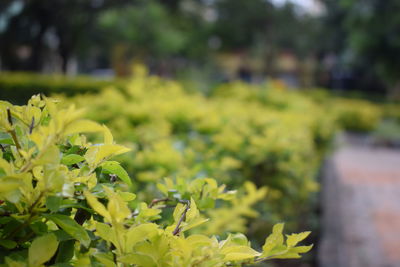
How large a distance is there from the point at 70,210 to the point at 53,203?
101mm

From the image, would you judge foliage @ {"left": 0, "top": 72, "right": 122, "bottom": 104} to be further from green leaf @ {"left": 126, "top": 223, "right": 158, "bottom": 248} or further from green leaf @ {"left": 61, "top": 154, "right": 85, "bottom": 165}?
green leaf @ {"left": 126, "top": 223, "right": 158, "bottom": 248}

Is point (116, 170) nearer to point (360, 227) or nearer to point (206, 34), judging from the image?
point (360, 227)

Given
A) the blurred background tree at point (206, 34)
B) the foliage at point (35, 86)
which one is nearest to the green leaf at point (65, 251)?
the foliage at point (35, 86)

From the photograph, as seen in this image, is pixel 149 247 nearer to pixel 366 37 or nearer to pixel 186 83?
pixel 186 83

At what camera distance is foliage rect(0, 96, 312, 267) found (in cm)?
70

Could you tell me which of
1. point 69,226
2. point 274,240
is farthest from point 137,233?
point 274,240

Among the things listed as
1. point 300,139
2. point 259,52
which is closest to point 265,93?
point 300,139

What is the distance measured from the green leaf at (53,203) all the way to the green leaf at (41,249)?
45mm

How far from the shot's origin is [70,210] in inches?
31.8

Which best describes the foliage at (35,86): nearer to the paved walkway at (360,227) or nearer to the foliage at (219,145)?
the paved walkway at (360,227)

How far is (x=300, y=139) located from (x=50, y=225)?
3.27 meters

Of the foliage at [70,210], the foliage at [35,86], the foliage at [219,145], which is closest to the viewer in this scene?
the foliage at [70,210]

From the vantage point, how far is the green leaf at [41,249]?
0.70 metres

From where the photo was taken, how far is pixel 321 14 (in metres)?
30.5
